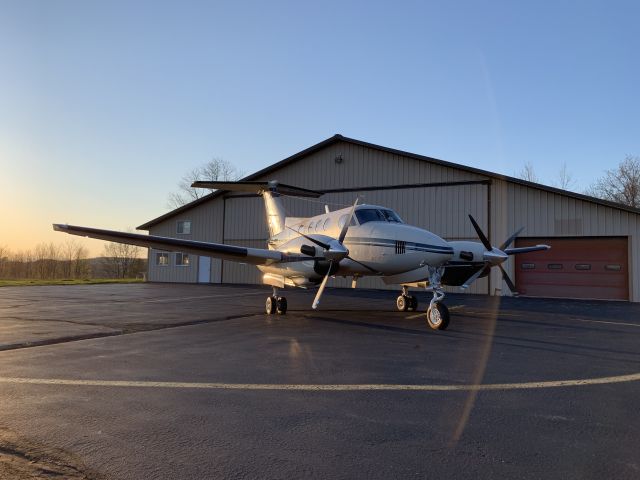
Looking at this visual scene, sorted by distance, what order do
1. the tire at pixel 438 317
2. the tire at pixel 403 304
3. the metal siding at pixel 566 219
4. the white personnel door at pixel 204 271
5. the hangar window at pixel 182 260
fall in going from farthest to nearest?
1. the hangar window at pixel 182 260
2. the white personnel door at pixel 204 271
3. the metal siding at pixel 566 219
4. the tire at pixel 403 304
5. the tire at pixel 438 317

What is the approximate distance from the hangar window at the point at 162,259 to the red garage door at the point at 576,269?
27.4 meters

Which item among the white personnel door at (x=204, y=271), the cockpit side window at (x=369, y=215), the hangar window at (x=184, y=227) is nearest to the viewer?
the cockpit side window at (x=369, y=215)

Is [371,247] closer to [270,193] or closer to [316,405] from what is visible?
[316,405]

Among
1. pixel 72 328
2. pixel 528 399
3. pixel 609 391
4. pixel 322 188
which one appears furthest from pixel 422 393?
pixel 322 188

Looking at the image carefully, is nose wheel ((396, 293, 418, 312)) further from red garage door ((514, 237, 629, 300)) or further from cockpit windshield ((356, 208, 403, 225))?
red garage door ((514, 237, 629, 300))

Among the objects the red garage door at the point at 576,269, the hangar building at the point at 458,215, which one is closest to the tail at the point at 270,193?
the hangar building at the point at 458,215

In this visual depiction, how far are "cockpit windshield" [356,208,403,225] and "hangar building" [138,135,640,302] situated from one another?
13.2 metres

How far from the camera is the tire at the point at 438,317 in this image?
436 inches

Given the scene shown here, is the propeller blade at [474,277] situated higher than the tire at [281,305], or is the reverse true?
the propeller blade at [474,277]

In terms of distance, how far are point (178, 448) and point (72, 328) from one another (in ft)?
28.4

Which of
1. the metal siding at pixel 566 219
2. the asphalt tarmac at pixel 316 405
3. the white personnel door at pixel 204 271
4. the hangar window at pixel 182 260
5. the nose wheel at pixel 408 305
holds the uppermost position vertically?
the metal siding at pixel 566 219

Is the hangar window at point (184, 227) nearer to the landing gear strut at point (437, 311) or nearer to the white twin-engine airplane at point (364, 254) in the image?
the white twin-engine airplane at point (364, 254)

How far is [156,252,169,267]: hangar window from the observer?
124 feet

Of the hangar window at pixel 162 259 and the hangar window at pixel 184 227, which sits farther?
the hangar window at pixel 162 259
